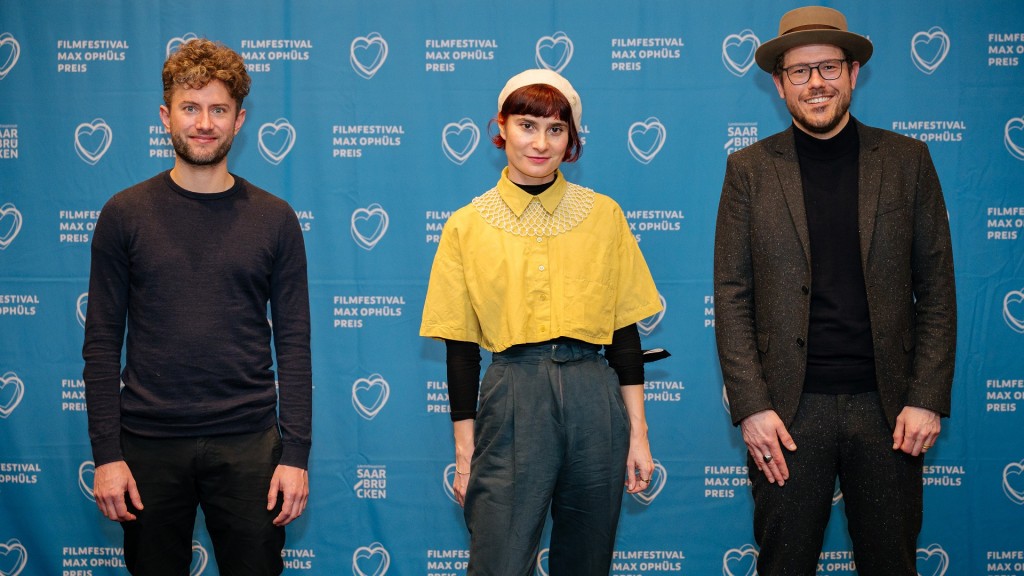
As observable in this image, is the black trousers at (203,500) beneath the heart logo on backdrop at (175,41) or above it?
beneath

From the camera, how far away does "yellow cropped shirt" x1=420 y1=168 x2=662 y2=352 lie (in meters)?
2.12

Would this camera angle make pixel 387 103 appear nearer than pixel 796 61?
No

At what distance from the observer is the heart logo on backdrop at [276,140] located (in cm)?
324

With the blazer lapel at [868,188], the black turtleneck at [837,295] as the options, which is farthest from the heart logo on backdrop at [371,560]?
the blazer lapel at [868,188]

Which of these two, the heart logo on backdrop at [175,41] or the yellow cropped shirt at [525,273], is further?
the heart logo on backdrop at [175,41]

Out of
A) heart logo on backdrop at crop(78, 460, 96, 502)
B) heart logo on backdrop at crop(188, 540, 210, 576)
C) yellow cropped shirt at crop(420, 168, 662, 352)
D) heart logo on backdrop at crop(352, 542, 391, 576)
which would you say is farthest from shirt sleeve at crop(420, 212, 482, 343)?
heart logo on backdrop at crop(78, 460, 96, 502)

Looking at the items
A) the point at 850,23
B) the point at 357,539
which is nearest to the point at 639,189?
the point at 850,23

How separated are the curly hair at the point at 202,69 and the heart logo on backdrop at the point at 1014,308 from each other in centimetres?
286

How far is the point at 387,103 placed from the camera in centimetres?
324

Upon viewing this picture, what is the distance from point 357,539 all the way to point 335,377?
631 millimetres

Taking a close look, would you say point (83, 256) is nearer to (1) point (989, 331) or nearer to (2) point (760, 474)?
(2) point (760, 474)

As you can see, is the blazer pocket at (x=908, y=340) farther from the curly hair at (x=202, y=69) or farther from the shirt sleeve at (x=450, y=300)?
the curly hair at (x=202, y=69)

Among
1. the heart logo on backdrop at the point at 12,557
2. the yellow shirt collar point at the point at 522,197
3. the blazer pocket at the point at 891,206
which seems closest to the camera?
the blazer pocket at the point at 891,206

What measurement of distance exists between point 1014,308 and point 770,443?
70.5 inches
